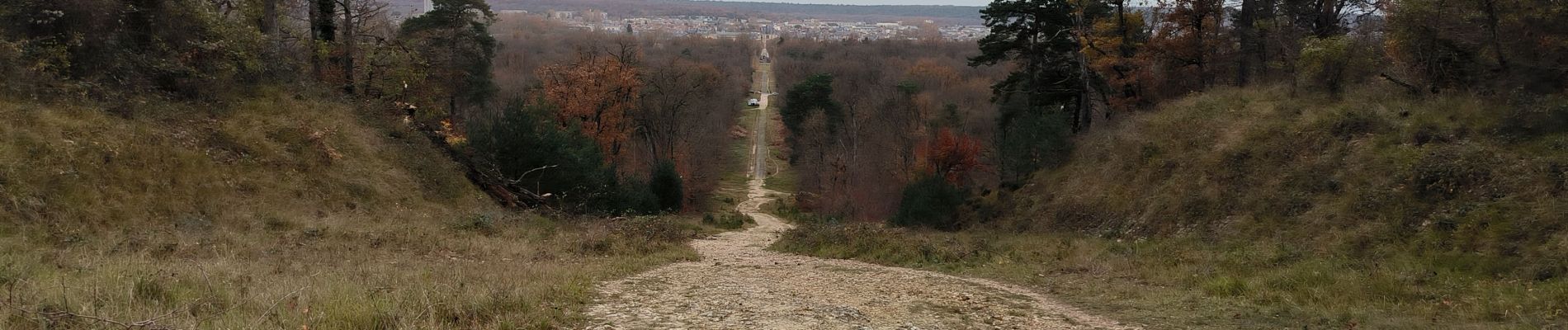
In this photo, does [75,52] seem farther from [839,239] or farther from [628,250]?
[839,239]

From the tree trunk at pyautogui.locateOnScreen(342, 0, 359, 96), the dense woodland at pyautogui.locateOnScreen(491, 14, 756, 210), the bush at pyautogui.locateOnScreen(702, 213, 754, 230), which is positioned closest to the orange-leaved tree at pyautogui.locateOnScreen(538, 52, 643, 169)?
the dense woodland at pyautogui.locateOnScreen(491, 14, 756, 210)

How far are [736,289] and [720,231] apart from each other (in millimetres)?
16450

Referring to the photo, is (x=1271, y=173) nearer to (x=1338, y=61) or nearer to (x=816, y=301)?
(x=1338, y=61)

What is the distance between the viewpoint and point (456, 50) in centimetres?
4031

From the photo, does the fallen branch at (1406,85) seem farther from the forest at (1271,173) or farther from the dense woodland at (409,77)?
the dense woodland at (409,77)

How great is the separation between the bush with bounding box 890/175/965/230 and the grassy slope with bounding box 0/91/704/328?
10962 mm

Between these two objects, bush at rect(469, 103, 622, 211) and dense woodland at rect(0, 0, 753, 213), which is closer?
dense woodland at rect(0, 0, 753, 213)

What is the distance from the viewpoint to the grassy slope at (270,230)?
239 inches

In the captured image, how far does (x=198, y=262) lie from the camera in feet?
28.2

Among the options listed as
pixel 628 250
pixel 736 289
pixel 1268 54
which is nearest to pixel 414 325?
pixel 736 289

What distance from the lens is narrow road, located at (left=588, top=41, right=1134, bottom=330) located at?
7680 millimetres

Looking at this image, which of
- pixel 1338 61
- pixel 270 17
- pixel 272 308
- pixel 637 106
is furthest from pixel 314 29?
pixel 1338 61

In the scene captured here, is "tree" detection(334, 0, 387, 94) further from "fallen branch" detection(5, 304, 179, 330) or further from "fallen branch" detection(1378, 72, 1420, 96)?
"fallen branch" detection(1378, 72, 1420, 96)

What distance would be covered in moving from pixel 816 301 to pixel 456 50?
35.8 meters
